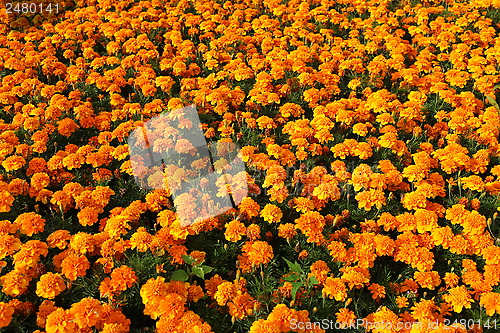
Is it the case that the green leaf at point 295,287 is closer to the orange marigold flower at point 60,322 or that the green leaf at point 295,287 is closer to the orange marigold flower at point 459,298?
the orange marigold flower at point 459,298

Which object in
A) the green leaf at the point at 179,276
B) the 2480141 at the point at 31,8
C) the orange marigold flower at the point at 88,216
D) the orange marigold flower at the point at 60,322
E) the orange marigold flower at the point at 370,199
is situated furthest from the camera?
the 2480141 at the point at 31,8

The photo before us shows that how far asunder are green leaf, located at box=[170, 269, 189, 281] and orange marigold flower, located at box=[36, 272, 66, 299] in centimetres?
75

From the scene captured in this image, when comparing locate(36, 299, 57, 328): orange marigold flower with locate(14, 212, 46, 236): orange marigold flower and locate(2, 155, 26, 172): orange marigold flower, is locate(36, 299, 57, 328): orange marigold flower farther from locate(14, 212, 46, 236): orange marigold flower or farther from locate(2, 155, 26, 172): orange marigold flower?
locate(2, 155, 26, 172): orange marigold flower

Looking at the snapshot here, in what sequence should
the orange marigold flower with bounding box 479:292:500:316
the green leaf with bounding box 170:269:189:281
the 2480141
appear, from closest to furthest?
the orange marigold flower with bounding box 479:292:500:316
the green leaf with bounding box 170:269:189:281
the 2480141

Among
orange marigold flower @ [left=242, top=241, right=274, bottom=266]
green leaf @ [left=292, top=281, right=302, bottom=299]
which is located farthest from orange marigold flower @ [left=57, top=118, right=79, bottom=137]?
green leaf @ [left=292, top=281, right=302, bottom=299]

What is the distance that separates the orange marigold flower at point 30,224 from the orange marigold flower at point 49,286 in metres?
0.54

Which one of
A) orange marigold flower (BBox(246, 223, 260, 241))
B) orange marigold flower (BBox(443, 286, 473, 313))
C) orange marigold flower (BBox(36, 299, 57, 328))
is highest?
orange marigold flower (BBox(36, 299, 57, 328))

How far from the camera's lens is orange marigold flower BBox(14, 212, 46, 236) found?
3.34 metres

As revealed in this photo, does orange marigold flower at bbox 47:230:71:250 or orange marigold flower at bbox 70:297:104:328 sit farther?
orange marigold flower at bbox 47:230:71:250

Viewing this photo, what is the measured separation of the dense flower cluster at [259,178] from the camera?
3.03m

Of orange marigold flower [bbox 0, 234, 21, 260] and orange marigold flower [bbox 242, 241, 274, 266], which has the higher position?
orange marigold flower [bbox 0, 234, 21, 260]

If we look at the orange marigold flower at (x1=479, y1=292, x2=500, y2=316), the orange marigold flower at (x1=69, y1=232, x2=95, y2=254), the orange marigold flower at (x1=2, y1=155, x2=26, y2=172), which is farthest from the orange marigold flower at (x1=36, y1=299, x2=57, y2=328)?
the orange marigold flower at (x1=479, y1=292, x2=500, y2=316)

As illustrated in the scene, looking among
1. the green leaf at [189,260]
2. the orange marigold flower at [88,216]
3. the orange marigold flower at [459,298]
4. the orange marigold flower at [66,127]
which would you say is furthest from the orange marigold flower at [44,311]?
the orange marigold flower at [459,298]

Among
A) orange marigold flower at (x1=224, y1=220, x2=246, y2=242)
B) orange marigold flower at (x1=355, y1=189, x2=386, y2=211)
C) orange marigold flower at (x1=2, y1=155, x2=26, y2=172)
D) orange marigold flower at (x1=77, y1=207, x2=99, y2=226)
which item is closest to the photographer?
orange marigold flower at (x1=224, y1=220, x2=246, y2=242)
